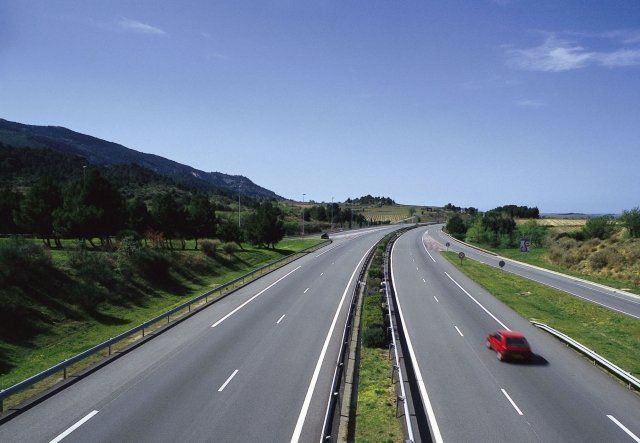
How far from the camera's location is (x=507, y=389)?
17.2 m

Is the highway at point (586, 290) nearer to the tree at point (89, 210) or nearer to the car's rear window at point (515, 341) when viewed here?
the car's rear window at point (515, 341)

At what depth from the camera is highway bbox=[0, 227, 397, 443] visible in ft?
43.0

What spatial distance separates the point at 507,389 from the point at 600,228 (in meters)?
77.3

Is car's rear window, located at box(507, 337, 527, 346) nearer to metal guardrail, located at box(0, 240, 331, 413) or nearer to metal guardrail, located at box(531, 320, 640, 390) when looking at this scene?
metal guardrail, located at box(531, 320, 640, 390)

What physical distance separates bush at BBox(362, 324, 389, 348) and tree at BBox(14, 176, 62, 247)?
135ft

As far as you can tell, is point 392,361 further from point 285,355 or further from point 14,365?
point 14,365

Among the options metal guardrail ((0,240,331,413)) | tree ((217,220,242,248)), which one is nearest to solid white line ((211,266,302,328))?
metal guardrail ((0,240,331,413))

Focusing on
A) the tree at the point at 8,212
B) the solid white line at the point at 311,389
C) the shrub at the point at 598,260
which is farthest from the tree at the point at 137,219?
the shrub at the point at 598,260

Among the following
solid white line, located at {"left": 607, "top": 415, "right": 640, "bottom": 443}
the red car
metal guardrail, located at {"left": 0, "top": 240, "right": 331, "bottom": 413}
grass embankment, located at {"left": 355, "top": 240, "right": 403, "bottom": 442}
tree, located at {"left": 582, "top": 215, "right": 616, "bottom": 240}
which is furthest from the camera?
tree, located at {"left": 582, "top": 215, "right": 616, "bottom": 240}

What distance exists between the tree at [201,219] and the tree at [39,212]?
1650 centimetres

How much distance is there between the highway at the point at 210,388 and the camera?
13.1m

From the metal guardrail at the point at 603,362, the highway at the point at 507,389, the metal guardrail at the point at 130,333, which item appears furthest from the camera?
the metal guardrail at the point at 603,362

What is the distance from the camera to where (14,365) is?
21.9 m

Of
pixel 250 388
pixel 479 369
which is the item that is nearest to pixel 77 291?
pixel 250 388
